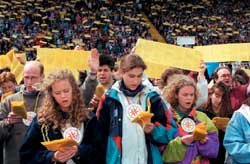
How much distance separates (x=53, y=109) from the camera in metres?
3.55

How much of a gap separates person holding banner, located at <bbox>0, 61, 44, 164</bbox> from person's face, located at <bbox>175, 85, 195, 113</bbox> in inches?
39.4

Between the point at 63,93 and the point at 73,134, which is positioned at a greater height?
the point at 63,93

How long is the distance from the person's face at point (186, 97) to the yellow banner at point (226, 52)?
2.08 m

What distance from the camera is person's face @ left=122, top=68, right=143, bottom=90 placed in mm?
3666

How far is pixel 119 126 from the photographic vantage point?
12.0ft

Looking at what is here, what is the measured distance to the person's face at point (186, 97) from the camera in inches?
154

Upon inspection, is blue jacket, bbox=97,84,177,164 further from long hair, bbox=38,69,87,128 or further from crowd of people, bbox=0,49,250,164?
long hair, bbox=38,69,87,128

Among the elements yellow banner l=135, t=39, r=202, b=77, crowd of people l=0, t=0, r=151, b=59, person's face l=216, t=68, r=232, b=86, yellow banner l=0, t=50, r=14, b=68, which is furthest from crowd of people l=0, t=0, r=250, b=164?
crowd of people l=0, t=0, r=151, b=59

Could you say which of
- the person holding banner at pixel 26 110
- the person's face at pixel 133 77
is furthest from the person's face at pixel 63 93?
the person holding banner at pixel 26 110

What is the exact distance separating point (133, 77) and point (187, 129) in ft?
1.75

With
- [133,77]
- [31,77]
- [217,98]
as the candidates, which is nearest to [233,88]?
[217,98]

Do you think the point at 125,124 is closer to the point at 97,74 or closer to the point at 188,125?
the point at 188,125

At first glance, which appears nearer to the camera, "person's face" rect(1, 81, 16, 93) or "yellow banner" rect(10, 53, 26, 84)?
"person's face" rect(1, 81, 16, 93)

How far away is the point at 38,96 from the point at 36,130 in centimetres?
65
